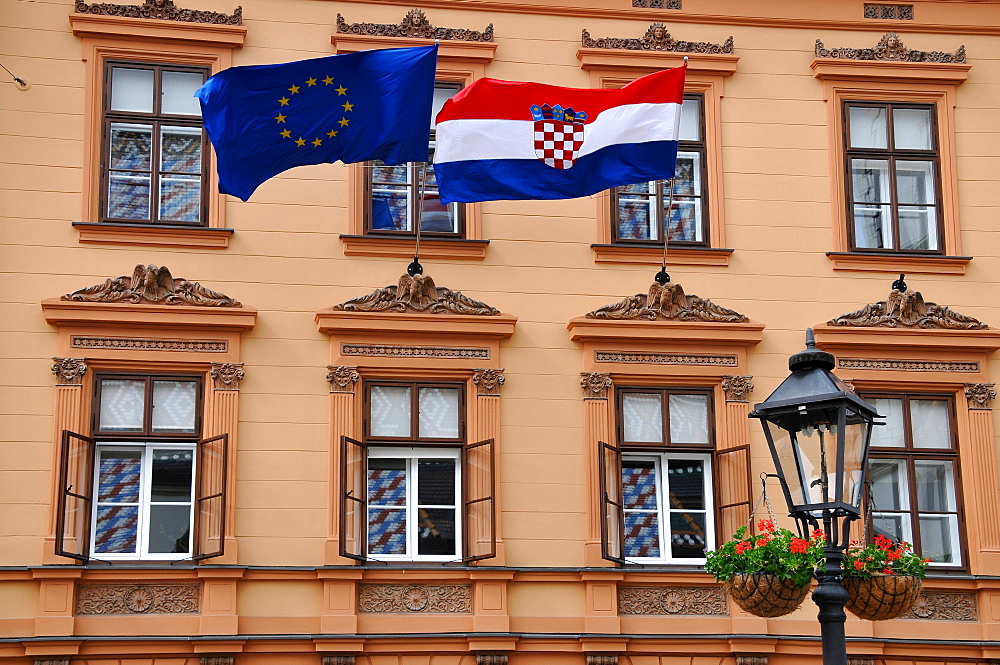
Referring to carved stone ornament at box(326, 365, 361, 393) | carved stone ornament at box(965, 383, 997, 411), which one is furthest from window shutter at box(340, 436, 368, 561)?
carved stone ornament at box(965, 383, 997, 411)

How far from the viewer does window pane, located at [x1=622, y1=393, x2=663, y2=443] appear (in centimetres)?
1631

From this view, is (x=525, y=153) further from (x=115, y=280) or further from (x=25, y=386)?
(x=25, y=386)

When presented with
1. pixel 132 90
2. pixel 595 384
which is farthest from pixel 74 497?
pixel 595 384

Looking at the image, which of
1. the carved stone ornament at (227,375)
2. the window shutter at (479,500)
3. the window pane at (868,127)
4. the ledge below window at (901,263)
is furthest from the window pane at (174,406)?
the window pane at (868,127)

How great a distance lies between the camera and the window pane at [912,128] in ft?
57.5

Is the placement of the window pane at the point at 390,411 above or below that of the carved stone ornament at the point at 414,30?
below

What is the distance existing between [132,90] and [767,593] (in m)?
8.95

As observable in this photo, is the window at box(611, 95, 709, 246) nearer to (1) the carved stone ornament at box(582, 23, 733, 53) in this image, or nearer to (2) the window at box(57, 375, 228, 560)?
(1) the carved stone ornament at box(582, 23, 733, 53)

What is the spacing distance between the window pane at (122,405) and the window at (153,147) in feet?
5.63

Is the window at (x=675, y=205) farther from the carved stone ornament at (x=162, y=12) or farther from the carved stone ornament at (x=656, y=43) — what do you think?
the carved stone ornament at (x=162, y=12)

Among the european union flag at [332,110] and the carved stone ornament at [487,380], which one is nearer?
the european union flag at [332,110]

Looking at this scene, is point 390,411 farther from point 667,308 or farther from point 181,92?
point 181,92

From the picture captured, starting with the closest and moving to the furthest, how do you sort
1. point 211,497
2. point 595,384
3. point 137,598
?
point 137,598
point 211,497
point 595,384

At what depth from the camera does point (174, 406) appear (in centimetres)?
1567
